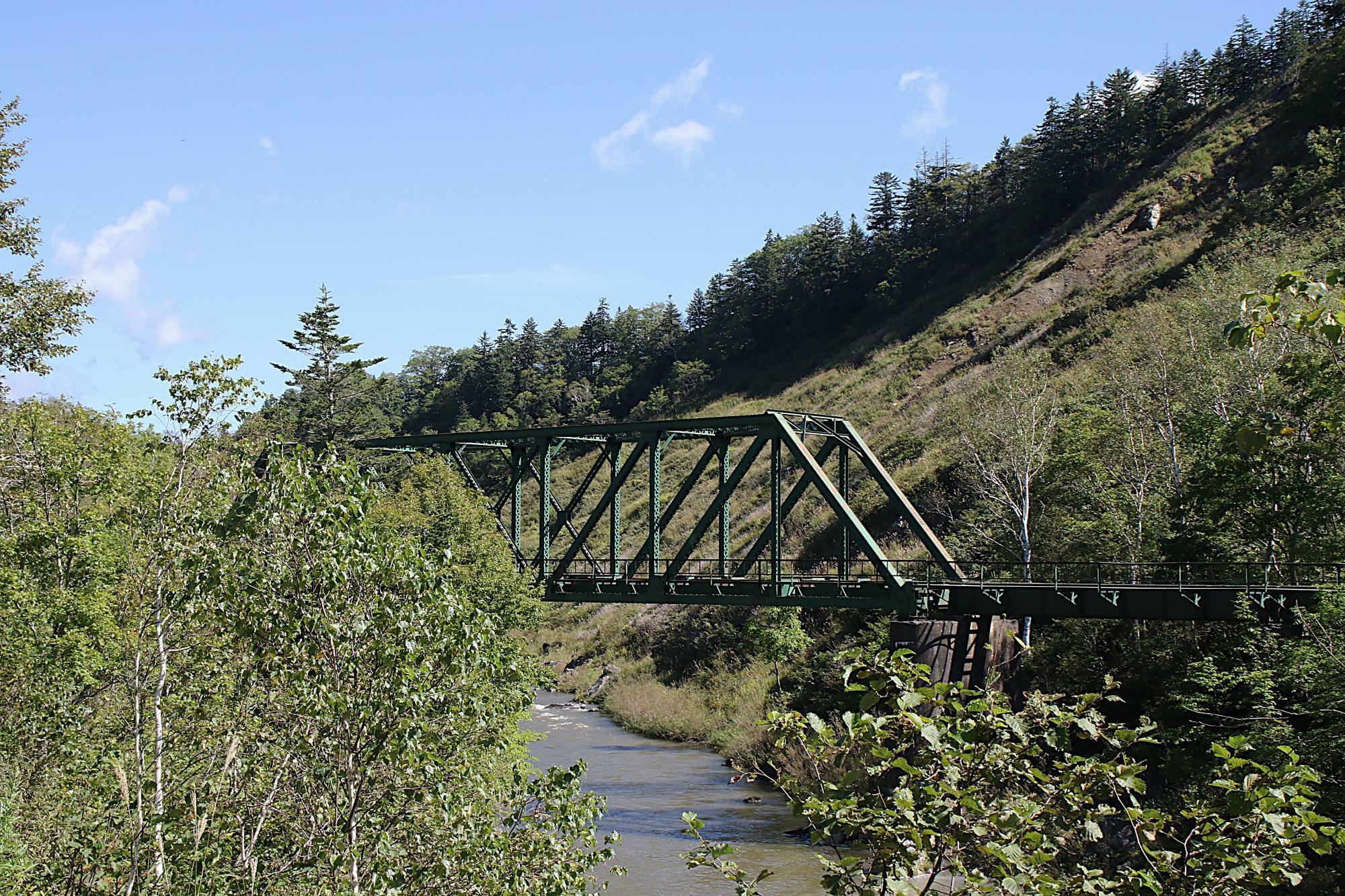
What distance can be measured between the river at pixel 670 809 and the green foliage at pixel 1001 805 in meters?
16.3

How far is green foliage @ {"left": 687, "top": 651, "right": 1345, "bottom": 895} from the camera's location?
4445 mm

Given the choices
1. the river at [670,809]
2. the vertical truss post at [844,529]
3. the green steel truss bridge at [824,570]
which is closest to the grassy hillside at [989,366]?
the river at [670,809]

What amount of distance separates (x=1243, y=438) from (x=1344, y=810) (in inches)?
561

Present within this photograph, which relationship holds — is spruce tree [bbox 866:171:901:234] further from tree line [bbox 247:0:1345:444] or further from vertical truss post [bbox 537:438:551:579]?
vertical truss post [bbox 537:438:551:579]

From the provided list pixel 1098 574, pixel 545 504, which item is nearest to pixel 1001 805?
pixel 1098 574

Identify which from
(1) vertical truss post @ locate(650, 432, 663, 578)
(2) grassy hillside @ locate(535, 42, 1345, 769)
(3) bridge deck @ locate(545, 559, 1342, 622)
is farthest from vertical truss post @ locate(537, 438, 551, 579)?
(2) grassy hillside @ locate(535, 42, 1345, 769)

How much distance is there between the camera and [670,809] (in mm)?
27688

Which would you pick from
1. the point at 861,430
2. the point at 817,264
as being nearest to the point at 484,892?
the point at 861,430

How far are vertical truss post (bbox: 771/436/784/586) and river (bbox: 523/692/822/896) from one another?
19.1 ft

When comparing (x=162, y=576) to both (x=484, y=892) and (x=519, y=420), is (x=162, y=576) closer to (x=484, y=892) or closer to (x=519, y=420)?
(x=484, y=892)

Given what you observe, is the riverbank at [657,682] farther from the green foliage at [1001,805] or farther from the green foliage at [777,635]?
the green foliage at [1001,805]

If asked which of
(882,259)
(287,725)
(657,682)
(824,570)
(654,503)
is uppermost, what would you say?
(882,259)

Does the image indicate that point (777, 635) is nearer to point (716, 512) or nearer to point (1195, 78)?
point (716, 512)

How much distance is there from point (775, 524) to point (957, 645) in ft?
18.6
